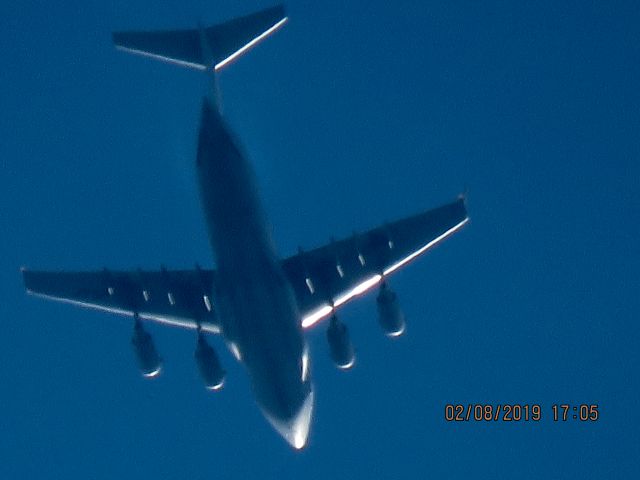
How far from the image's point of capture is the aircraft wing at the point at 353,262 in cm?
4594

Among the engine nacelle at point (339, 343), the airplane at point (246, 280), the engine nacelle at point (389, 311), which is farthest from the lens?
the engine nacelle at point (389, 311)

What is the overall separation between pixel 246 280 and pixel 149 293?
833 centimetres

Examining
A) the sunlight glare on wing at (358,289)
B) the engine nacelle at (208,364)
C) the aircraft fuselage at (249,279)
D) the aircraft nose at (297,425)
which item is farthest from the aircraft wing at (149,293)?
the aircraft nose at (297,425)

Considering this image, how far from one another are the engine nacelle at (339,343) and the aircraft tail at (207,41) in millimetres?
13050

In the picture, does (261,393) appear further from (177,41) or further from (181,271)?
(177,41)

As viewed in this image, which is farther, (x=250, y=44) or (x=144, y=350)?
(x=250, y=44)

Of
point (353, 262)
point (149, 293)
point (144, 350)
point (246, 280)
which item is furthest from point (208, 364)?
point (353, 262)

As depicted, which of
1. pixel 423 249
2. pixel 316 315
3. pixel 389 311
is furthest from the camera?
pixel 423 249

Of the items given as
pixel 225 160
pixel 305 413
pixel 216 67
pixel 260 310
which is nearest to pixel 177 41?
pixel 216 67

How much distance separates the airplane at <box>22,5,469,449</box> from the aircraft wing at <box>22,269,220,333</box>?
0.15 ft

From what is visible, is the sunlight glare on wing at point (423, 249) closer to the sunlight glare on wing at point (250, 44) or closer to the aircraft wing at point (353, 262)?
the aircraft wing at point (353, 262)

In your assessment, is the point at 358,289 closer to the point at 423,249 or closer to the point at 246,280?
the point at 423,249

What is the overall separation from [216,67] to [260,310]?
513 inches

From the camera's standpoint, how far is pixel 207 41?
48.1 meters
